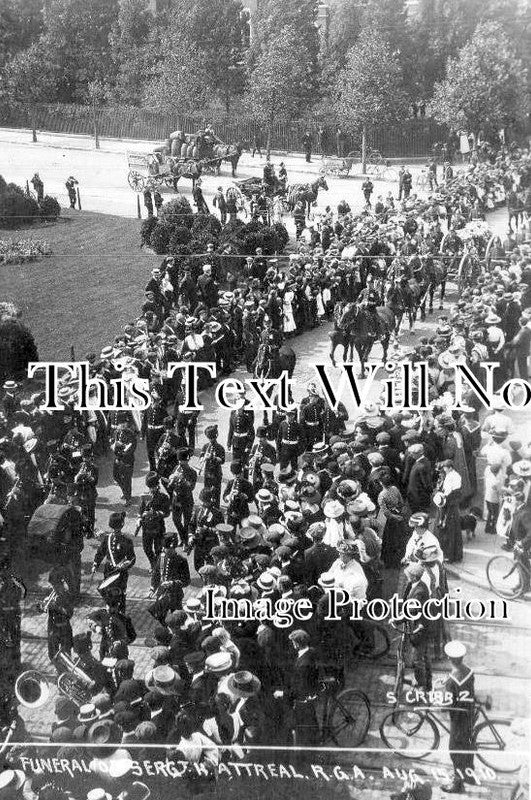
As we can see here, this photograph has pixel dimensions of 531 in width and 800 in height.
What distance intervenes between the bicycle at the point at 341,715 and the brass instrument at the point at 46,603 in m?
3.12

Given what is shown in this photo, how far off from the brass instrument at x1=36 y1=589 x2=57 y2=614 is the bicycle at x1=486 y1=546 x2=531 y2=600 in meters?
5.15

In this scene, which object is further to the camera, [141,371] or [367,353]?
[367,353]

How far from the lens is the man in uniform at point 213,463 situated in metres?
12.8

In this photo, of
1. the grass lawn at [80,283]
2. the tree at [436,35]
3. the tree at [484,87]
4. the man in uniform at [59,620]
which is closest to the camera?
the man in uniform at [59,620]

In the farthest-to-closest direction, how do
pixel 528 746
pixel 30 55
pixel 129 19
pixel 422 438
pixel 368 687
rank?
pixel 30 55
pixel 129 19
pixel 422 438
pixel 368 687
pixel 528 746

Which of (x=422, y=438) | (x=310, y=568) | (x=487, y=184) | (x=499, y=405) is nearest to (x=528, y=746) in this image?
(x=310, y=568)

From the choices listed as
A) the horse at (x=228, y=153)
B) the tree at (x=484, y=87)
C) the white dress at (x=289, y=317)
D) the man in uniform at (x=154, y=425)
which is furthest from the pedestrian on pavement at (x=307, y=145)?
the man in uniform at (x=154, y=425)

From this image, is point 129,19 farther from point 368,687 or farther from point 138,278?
point 368,687

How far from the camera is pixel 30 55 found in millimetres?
19250

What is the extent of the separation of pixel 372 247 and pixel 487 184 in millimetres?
12105

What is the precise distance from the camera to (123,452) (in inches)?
536

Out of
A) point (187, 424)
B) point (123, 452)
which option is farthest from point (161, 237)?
point (123, 452)

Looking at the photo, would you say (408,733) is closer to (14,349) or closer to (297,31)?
(14,349)

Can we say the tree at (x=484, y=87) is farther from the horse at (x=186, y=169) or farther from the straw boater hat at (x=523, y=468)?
the straw boater hat at (x=523, y=468)
